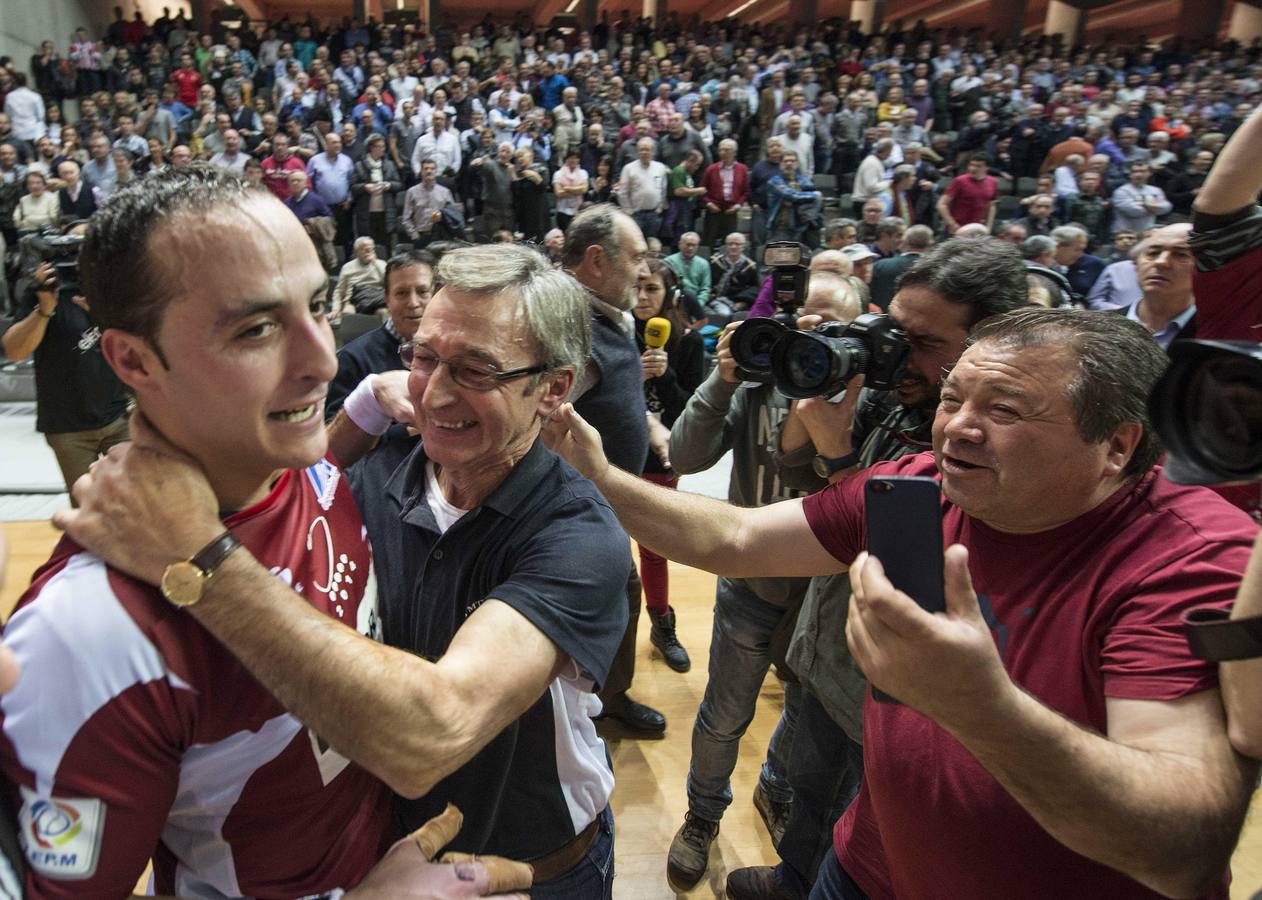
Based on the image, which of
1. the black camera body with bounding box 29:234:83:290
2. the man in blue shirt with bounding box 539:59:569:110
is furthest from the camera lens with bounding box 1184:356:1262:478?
the man in blue shirt with bounding box 539:59:569:110

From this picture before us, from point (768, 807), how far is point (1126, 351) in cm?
197

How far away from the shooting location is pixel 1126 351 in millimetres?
1188

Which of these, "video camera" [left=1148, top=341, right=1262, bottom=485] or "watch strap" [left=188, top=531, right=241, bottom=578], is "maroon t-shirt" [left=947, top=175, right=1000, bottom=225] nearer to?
"video camera" [left=1148, top=341, right=1262, bottom=485]

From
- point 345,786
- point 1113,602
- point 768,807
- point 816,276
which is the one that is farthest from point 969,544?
point 768,807

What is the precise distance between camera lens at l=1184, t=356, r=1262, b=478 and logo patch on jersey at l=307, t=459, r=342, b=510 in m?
1.08

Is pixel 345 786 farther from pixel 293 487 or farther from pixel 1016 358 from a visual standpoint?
pixel 1016 358

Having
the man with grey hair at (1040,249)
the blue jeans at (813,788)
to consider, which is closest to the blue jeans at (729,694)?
the blue jeans at (813,788)

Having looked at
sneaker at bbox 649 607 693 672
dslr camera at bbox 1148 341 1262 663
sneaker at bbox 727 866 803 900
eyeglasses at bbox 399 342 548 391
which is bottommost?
sneaker at bbox 649 607 693 672

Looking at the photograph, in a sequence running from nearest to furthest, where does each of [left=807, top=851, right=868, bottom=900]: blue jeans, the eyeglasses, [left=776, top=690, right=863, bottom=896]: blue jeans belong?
the eyeglasses
[left=807, top=851, right=868, bottom=900]: blue jeans
[left=776, top=690, right=863, bottom=896]: blue jeans

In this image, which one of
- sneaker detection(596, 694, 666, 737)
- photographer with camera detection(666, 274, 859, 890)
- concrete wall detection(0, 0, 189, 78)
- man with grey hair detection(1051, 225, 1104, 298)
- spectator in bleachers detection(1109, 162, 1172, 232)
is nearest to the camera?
photographer with camera detection(666, 274, 859, 890)

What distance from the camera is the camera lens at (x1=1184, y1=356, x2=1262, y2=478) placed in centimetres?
77

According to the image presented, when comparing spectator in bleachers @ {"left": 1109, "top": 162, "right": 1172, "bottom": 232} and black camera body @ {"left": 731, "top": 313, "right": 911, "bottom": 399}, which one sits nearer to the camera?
black camera body @ {"left": 731, "top": 313, "right": 911, "bottom": 399}

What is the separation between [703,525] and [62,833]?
111cm

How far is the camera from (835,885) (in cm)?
152
